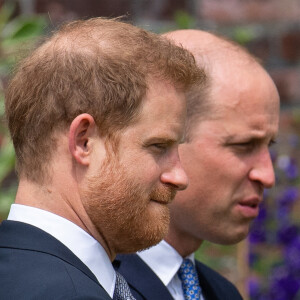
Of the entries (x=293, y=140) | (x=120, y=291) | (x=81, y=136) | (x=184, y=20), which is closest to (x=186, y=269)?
(x=120, y=291)

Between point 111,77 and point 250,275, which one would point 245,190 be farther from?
point 250,275

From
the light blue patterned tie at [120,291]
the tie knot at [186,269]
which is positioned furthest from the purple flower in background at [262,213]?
the light blue patterned tie at [120,291]

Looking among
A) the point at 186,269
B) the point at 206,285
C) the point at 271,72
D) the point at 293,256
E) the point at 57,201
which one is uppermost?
the point at 57,201

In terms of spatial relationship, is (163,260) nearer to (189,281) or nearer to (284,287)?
(189,281)

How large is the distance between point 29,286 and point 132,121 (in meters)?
0.42

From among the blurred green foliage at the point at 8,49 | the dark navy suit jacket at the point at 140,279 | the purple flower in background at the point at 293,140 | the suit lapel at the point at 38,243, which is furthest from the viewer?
the purple flower in background at the point at 293,140

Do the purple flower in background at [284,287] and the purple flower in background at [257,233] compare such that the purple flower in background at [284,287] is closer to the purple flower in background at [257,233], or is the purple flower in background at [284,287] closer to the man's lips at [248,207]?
the purple flower in background at [257,233]

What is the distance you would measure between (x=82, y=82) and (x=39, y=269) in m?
0.40

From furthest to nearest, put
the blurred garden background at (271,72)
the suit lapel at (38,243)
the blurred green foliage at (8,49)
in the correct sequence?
the blurred garden background at (271,72) → the blurred green foliage at (8,49) → the suit lapel at (38,243)

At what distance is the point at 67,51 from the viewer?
6.22ft

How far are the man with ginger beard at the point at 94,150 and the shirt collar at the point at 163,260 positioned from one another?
65 centimetres

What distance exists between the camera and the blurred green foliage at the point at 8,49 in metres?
3.23

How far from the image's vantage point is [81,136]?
1.84 meters

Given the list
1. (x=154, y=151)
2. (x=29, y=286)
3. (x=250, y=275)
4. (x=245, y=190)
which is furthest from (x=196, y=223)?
(x=250, y=275)
